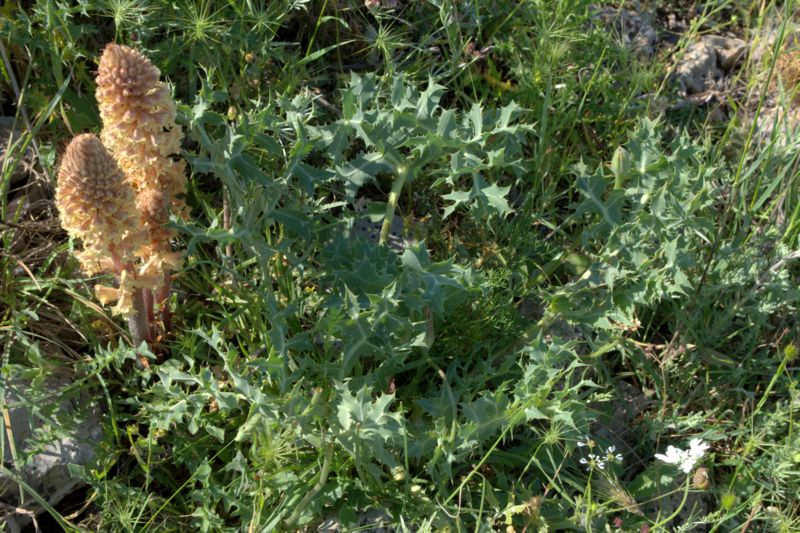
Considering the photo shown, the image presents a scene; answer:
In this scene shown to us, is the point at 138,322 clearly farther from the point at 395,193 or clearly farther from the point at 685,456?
the point at 685,456

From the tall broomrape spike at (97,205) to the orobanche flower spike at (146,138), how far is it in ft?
0.30

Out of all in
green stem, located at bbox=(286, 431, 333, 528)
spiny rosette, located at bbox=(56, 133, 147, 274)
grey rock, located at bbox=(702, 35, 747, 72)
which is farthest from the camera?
grey rock, located at bbox=(702, 35, 747, 72)

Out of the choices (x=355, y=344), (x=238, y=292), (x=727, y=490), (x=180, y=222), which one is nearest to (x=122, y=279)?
(x=180, y=222)

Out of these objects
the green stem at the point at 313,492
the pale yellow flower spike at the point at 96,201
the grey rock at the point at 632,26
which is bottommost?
the green stem at the point at 313,492

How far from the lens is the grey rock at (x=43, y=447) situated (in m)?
2.35

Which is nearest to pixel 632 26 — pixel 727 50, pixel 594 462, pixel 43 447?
pixel 727 50

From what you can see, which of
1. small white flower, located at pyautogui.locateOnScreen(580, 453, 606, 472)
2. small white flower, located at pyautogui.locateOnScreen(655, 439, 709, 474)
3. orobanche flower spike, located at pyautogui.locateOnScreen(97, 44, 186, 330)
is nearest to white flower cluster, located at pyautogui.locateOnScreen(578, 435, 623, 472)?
Answer: small white flower, located at pyautogui.locateOnScreen(580, 453, 606, 472)

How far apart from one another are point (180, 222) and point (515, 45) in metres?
1.81

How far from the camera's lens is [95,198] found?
1.97 meters

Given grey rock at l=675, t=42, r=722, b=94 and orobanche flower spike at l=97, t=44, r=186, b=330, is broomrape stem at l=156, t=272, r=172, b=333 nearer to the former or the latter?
orobanche flower spike at l=97, t=44, r=186, b=330

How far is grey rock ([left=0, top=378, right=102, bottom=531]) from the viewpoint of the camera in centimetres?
235

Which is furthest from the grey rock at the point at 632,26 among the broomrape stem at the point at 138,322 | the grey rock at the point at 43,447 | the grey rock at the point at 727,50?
the grey rock at the point at 43,447

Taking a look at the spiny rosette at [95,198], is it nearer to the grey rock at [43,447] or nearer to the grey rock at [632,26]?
the grey rock at [43,447]

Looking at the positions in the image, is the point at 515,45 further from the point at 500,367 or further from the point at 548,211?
the point at 500,367
